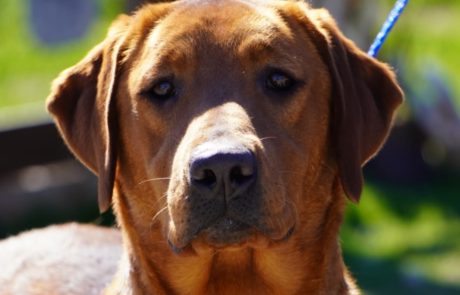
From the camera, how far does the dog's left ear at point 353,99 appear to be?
197 inches

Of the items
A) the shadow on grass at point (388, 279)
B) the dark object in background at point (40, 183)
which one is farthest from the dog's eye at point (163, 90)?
Answer: the dark object in background at point (40, 183)

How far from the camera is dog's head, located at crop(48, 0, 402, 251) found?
4.53m

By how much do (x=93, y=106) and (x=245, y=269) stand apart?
1.00 metres

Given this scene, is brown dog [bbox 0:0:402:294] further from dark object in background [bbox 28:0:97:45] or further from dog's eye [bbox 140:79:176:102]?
dark object in background [bbox 28:0:97:45]

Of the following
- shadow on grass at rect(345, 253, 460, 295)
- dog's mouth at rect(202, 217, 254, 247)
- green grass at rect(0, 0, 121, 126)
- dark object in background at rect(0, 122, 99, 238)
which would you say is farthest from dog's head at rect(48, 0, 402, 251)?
green grass at rect(0, 0, 121, 126)

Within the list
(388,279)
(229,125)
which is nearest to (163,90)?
(229,125)

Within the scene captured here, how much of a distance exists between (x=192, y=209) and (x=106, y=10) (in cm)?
1100

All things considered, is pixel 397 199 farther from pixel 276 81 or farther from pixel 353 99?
pixel 276 81

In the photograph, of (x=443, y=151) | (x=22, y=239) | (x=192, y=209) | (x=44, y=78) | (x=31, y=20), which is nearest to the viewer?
(x=192, y=209)

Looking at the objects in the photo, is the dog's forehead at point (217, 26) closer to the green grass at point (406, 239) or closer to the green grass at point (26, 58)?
the green grass at point (406, 239)

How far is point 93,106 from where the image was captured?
519cm

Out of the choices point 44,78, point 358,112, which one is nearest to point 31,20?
point 44,78

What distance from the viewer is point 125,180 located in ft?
16.9

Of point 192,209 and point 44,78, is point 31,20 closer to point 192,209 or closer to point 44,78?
point 44,78
